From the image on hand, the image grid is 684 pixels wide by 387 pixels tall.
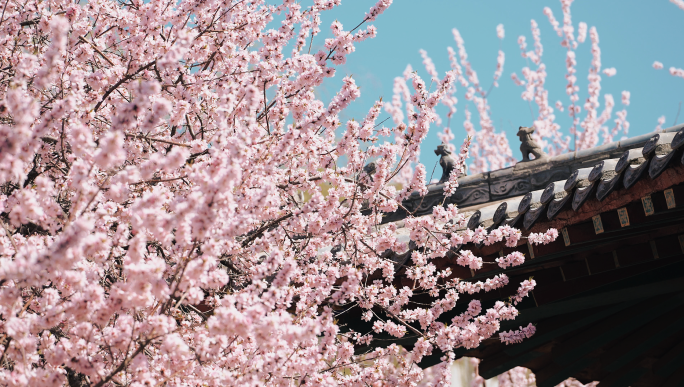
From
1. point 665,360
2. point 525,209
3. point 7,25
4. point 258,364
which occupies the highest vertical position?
point 7,25

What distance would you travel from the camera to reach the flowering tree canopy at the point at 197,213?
2480 millimetres

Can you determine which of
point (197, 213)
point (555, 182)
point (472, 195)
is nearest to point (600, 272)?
point (555, 182)

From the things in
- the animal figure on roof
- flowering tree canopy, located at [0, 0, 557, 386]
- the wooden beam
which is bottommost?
the wooden beam

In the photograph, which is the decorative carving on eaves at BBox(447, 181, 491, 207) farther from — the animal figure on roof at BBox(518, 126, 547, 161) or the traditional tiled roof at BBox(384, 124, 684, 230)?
the animal figure on roof at BBox(518, 126, 547, 161)

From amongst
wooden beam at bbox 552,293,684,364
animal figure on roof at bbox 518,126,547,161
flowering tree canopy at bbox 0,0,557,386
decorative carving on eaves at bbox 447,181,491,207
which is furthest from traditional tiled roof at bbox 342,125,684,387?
animal figure on roof at bbox 518,126,547,161

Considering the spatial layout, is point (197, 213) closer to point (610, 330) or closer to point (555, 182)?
point (555, 182)

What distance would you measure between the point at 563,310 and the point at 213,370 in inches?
107

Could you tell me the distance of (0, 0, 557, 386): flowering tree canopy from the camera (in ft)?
8.14

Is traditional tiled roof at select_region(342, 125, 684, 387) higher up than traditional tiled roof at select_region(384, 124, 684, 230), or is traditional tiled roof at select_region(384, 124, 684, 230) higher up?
traditional tiled roof at select_region(384, 124, 684, 230)

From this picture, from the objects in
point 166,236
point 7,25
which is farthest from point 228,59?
point 166,236

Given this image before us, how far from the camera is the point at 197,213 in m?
2.41

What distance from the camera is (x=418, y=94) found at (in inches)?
179

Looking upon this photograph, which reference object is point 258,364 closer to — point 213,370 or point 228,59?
point 213,370

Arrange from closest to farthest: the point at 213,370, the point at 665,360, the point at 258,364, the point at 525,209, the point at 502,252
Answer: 1. the point at 258,364
2. the point at 213,370
3. the point at 525,209
4. the point at 502,252
5. the point at 665,360
